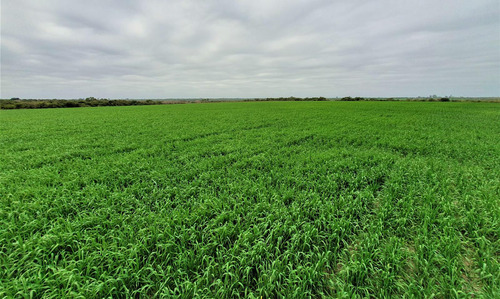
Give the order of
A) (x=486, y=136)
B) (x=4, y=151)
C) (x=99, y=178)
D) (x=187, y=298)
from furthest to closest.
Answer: (x=486, y=136)
(x=4, y=151)
(x=99, y=178)
(x=187, y=298)

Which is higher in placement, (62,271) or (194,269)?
(62,271)

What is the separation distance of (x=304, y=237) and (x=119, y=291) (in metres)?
3.24

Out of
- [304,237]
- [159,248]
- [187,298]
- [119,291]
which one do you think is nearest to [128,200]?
[159,248]

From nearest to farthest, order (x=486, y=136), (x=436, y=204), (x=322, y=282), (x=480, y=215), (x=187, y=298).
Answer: (x=187, y=298), (x=322, y=282), (x=480, y=215), (x=436, y=204), (x=486, y=136)

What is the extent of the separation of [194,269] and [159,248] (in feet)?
2.97

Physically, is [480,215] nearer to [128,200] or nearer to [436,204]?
[436,204]

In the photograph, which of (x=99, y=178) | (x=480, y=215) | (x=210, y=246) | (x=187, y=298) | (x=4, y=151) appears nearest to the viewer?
(x=187, y=298)

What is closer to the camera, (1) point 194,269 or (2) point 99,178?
(1) point 194,269

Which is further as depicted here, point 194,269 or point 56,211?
point 56,211

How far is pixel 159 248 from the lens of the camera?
3.53 metres

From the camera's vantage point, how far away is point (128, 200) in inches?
197

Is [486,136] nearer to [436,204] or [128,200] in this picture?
[436,204]

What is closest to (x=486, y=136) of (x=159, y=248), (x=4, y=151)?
(x=159, y=248)

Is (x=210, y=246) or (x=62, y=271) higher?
(x=62, y=271)
